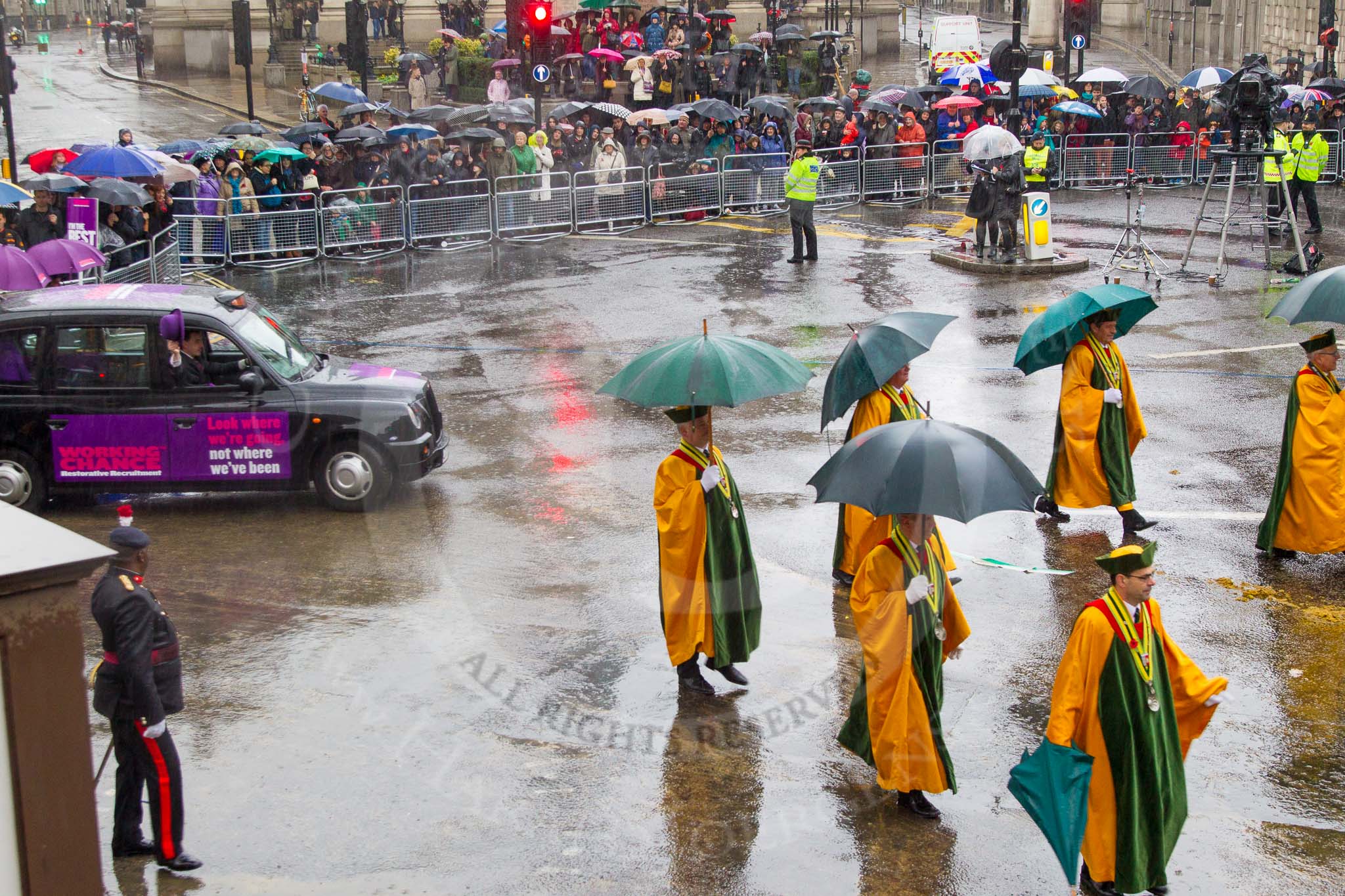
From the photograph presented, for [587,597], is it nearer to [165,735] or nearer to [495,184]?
[165,735]

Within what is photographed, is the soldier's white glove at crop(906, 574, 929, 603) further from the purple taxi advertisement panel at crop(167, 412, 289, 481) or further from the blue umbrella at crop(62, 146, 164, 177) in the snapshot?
the blue umbrella at crop(62, 146, 164, 177)

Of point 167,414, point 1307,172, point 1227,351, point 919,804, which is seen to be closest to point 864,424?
point 919,804

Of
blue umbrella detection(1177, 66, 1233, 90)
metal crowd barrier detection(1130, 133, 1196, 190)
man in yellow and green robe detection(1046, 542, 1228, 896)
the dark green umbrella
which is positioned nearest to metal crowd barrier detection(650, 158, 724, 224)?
metal crowd barrier detection(1130, 133, 1196, 190)

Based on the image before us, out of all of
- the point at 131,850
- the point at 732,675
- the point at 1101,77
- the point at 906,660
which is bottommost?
the point at 131,850

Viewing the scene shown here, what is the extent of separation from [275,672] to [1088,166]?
22489 mm

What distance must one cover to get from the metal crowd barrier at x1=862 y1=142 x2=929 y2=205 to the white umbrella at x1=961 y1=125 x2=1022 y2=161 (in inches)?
231

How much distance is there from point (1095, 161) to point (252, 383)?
66.1 ft

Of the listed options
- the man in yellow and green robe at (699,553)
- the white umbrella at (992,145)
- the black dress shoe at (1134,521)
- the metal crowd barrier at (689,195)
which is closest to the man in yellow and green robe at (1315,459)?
the black dress shoe at (1134,521)

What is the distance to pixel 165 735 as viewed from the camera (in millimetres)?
6730

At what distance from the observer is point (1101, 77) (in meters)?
30.8

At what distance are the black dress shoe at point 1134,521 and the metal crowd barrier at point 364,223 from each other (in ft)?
47.6

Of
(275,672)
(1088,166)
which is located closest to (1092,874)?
(275,672)

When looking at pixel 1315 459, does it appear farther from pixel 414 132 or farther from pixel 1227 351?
pixel 414 132

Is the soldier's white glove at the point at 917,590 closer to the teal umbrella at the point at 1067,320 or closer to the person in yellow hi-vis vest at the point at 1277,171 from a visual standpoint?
the teal umbrella at the point at 1067,320
